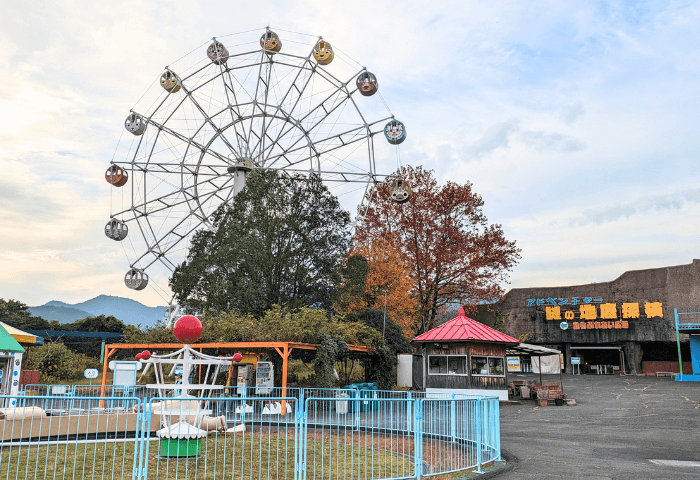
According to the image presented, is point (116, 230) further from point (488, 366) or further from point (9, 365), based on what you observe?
point (488, 366)

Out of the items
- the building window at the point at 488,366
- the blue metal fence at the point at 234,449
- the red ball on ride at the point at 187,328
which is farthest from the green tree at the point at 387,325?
the red ball on ride at the point at 187,328

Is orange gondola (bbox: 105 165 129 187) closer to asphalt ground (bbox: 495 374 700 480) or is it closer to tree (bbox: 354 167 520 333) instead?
tree (bbox: 354 167 520 333)

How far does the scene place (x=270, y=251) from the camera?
26.8 metres

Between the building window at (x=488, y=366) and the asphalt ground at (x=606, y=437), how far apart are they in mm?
1555

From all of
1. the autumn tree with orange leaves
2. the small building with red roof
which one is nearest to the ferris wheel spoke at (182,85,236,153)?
the autumn tree with orange leaves

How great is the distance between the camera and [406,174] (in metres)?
37.2

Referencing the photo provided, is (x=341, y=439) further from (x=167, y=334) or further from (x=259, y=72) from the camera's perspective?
(x=259, y=72)

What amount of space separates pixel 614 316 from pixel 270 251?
88.3ft

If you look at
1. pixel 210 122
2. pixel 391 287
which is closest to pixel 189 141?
pixel 210 122

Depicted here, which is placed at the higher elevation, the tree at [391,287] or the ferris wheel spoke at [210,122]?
the ferris wheel spoke at [210,122]

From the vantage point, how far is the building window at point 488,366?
24.7 metres

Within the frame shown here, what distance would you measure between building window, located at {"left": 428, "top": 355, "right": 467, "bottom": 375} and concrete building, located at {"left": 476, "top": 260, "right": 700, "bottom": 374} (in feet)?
65.2

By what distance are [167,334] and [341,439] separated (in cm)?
1347

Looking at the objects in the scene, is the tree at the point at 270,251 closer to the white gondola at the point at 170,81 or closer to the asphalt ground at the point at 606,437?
the white gondola at the point at 170,81
